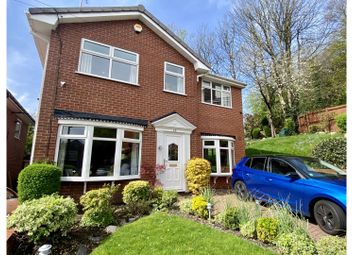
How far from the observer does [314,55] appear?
2303cm

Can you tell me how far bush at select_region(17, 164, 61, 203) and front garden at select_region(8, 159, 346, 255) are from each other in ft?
Result: 0.08

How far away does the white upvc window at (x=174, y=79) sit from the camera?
36.3 feet

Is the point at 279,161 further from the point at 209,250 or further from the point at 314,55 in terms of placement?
the point at 314,55

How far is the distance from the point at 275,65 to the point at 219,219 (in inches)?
855

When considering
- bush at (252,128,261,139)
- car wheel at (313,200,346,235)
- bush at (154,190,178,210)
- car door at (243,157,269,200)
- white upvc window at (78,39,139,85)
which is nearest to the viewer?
car wheel at (313,200,346,235)

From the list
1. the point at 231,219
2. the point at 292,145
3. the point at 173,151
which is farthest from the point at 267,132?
the point at 231,219

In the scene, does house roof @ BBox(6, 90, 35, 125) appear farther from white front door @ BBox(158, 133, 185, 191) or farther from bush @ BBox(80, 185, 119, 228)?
bush @ BBox(80, 185, 119, 228)

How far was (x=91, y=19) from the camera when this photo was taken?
9.12m

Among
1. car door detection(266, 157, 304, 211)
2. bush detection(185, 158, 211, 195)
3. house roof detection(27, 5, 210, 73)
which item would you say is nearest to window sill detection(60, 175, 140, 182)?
bush detection(185, 158, 211, 195)

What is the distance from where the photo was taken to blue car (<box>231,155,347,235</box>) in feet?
16.6

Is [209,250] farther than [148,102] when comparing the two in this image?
No

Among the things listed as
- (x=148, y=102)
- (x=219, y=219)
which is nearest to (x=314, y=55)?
(x=148, y=102)

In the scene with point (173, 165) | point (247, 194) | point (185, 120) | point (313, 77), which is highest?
point (313, 77)
